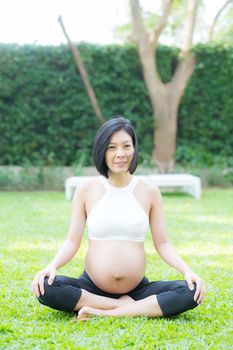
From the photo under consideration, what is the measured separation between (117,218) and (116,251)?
0.17 meters

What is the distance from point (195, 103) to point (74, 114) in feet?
7.69

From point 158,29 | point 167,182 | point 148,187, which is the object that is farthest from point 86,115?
point 148,187

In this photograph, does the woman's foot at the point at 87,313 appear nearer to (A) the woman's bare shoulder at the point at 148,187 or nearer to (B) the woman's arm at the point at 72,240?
(B) the woman's arm at the point at 72,240

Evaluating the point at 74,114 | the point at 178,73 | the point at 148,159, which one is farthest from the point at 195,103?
the point at 74,114

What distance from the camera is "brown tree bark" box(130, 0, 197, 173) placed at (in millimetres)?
11476

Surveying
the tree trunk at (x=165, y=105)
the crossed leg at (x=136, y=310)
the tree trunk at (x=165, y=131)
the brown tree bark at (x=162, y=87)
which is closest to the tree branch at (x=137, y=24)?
the brown tree bark at (x=162, y=87)

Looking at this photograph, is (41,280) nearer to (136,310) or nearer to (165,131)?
(136,310)

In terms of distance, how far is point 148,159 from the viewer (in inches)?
464

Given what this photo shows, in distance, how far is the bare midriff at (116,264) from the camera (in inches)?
125

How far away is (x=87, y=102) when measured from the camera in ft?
38.2

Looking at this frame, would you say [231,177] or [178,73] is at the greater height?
[178,73]

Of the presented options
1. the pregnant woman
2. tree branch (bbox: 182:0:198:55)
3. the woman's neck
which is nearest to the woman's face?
the pregnant woman

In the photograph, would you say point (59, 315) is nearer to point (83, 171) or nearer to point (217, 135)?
point (83, 171)

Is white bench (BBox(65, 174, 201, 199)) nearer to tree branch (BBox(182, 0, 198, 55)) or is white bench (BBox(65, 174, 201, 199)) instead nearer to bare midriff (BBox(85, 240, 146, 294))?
tree branch (BBox(182, 0, 198, 55))
